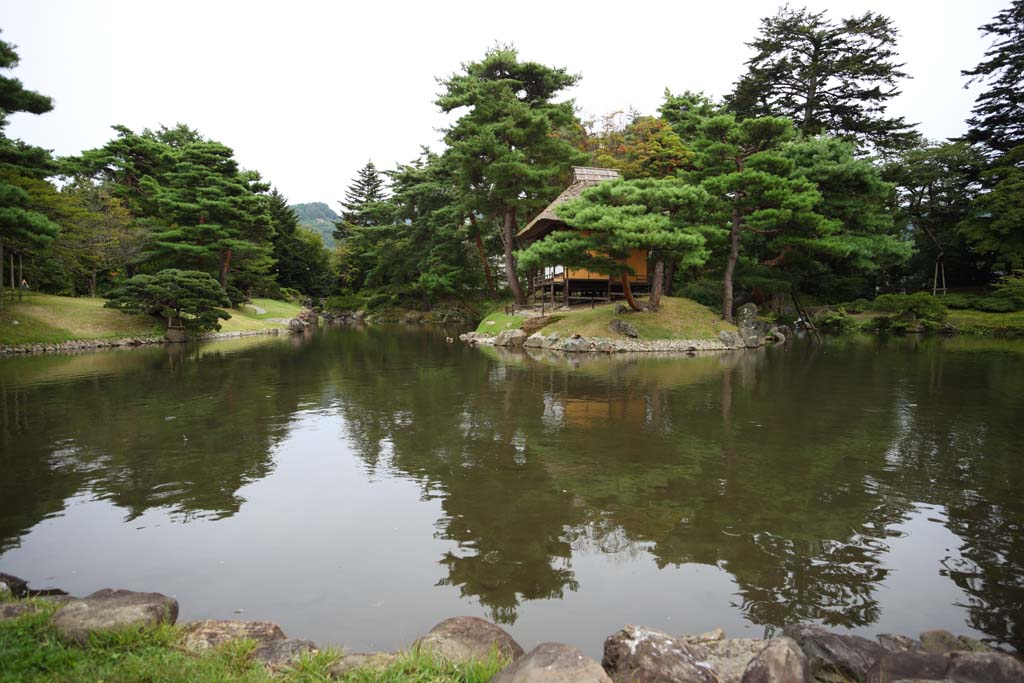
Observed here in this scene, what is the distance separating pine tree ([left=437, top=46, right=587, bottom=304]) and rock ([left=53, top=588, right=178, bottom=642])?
24355mm

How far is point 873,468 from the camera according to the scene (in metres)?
6.62

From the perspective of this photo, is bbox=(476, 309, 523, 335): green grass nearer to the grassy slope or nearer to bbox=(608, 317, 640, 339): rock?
bbox=(608, 317, 640, 339): rock

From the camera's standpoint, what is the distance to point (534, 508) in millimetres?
5422

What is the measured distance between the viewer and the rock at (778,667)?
8.66ft

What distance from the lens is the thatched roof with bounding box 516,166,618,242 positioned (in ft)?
81.8

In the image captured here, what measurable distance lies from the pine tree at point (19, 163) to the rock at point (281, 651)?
22.0 metres

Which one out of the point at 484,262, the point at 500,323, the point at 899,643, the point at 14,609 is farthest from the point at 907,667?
the point at 484,262

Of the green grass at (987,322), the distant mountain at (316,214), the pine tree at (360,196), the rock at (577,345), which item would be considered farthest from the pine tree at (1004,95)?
the distant mountain at (316,214)

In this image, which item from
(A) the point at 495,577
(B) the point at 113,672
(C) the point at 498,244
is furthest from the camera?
(C) the point at 498,244

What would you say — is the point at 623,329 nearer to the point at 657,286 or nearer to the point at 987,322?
the point at 657,286

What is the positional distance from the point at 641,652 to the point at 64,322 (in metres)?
28.3

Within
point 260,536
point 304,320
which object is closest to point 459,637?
point 260,536

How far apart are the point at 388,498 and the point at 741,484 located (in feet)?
12.3

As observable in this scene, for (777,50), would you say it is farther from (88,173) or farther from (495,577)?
(88,173)
